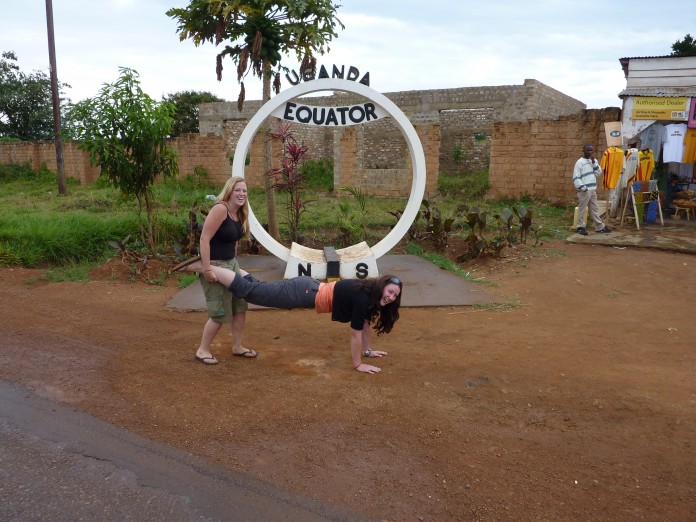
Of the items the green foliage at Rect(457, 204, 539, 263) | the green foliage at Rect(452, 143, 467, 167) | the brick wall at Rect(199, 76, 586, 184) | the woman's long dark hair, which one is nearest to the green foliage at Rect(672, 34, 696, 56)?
the brick wall at Rect(199, 76, 586, 184)

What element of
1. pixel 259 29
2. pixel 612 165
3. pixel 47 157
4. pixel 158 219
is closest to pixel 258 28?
pixel 259 29

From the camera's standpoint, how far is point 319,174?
69.7 ft

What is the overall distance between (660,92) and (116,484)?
12.5 m

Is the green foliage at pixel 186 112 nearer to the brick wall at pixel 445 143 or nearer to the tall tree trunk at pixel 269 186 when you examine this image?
the brick wall at pixel 445 143

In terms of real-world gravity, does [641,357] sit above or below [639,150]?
below

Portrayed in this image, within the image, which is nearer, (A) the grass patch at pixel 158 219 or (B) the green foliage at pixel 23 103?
(A) the grass patch at pixel 158 219

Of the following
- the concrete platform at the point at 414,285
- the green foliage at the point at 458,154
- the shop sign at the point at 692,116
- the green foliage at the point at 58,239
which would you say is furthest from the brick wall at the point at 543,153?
the green foliage at the point at 58,239

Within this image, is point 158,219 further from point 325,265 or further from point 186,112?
point 186,112

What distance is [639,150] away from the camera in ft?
→ 38.8

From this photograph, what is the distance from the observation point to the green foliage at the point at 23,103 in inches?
1135

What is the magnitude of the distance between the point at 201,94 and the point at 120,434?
1159 inches

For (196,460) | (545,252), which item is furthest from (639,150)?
(196,460)

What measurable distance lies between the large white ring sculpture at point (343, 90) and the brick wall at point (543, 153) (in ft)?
24.9

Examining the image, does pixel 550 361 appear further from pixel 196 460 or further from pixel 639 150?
pixel 639 150
